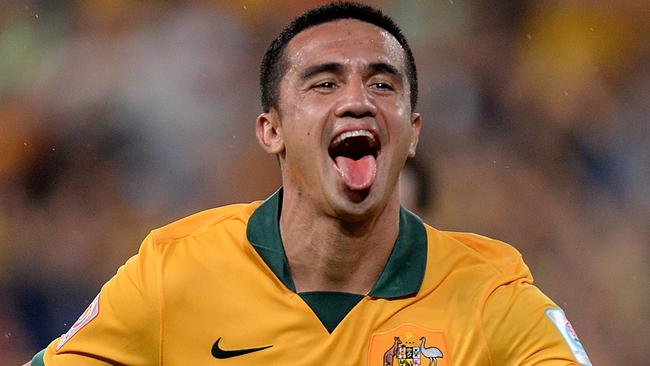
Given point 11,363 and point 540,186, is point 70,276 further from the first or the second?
point 540,186

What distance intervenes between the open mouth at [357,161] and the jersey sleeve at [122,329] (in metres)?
0.52

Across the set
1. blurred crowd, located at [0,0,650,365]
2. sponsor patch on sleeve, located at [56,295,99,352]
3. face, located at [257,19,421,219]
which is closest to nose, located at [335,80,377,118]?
face, located at [257,19,421,219]

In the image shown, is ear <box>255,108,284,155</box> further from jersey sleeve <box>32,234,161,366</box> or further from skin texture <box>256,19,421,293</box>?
jersey sleeve <box>32,234,161,366</box>

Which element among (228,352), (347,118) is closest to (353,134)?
(347,118)

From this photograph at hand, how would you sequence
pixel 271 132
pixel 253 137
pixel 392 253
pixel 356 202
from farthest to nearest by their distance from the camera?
pixel 253 137
pixel 271 132
pixel 392 253
pixel 356 202

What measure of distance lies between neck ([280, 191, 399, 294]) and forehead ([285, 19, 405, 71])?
35cm

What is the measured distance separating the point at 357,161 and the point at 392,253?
257mm

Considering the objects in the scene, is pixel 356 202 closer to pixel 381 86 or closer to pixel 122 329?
pixel 381 86

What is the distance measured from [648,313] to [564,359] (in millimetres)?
2213

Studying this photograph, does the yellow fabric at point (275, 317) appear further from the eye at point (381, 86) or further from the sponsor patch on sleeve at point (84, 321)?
the eye at point (381, 86)

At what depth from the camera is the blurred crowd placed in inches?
172

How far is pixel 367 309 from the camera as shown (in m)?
2.47

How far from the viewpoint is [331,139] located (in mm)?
2449

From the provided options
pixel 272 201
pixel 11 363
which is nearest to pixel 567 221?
pixel 272 201
